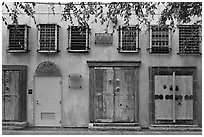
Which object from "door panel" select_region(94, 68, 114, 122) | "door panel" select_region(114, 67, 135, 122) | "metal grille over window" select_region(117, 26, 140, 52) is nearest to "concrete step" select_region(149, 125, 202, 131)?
"door panel" select_region(114, 67, 135, 122)

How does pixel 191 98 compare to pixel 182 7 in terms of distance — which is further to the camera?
pixel 191 98

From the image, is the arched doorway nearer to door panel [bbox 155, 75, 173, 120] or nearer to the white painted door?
the white painted door

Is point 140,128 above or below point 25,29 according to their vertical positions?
below

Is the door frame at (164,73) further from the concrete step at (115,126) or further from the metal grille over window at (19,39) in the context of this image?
the metal grille over window at (19,39)

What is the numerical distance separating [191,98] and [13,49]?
488 cm

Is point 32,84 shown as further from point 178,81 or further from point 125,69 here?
point 178,81

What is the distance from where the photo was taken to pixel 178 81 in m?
10.4

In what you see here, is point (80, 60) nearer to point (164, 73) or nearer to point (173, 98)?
point (164, 73)

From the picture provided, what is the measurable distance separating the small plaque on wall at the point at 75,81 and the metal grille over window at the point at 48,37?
82 cm

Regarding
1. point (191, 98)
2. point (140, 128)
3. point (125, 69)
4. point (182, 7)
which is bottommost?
point (140, 128)

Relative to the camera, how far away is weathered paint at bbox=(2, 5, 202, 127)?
10.6 m

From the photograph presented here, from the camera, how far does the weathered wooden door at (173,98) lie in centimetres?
1036

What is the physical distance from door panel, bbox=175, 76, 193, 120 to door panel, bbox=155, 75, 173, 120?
19cm

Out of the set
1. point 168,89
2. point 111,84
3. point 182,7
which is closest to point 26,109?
point 111,84
